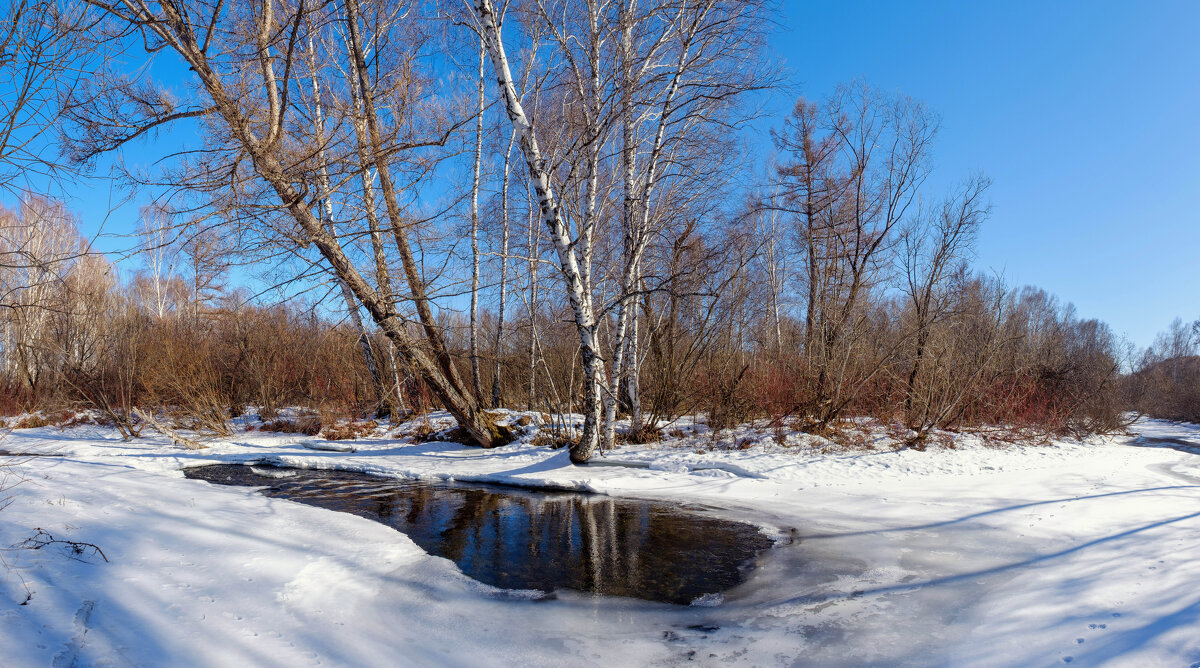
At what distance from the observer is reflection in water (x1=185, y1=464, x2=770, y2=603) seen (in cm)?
500

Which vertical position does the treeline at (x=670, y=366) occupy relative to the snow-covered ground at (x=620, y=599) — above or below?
above

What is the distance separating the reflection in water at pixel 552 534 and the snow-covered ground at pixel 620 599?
13.3 inches

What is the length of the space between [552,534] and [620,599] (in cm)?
217

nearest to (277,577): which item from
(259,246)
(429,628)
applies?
(429,628)

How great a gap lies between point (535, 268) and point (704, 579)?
9.18 meters

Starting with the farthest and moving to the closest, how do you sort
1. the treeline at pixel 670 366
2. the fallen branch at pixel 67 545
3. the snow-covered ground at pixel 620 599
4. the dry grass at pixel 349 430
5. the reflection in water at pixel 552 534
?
the dry grass at pixel 349 430 < the treeline at pixel 670 366 < the reflection in water at pixel 552 534 < the fallen branch at pixel 67 545 < the snow-covered ground at pixel 620 599

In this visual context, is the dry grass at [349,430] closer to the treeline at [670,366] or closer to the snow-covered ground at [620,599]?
the treeline at [670,366]

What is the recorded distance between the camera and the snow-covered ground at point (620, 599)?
318cm

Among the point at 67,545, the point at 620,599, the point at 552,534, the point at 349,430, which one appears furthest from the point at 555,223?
the point at 349,430

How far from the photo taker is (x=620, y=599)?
→ 450 cm

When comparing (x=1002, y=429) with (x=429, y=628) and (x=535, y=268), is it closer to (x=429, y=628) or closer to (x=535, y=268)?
(x=535, y=268)

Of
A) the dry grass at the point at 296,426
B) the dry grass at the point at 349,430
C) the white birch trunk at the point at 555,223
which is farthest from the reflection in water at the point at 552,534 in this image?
the dry grass at the point at 296,426

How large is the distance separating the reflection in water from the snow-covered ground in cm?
34

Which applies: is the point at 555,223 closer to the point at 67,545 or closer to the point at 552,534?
the point at 552,534
